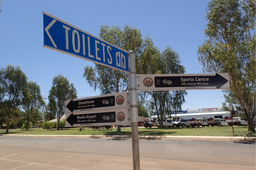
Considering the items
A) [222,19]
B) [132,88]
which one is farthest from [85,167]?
[222,19]

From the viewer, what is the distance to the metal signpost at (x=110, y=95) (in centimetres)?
216

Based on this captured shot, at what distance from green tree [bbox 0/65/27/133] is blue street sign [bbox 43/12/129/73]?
41.1 meters

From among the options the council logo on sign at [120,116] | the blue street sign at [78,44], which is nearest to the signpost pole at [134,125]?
the council logo on sign at [120,116]

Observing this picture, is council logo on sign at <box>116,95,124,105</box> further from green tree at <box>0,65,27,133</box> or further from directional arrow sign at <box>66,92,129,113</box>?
green tree at <box>0,65,27,133</box>

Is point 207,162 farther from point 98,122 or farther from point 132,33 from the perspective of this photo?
point 132,33

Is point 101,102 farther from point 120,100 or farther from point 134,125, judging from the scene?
point 134,125

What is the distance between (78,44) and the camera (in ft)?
7.64

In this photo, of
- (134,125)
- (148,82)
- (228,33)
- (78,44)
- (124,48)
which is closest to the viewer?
(78,44)

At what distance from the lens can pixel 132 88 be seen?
8.66ft

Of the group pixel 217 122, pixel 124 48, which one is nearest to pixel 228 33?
pixel 124 48

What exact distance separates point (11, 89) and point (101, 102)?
41284 millimetres

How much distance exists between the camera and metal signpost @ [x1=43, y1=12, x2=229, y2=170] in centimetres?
216

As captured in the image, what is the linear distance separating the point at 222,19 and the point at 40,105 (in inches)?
2335

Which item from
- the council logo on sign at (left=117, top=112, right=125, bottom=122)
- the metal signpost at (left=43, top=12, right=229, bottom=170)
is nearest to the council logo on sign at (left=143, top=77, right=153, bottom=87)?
the metal signpost at (left=43, top=12, right=229, bottom=170)
